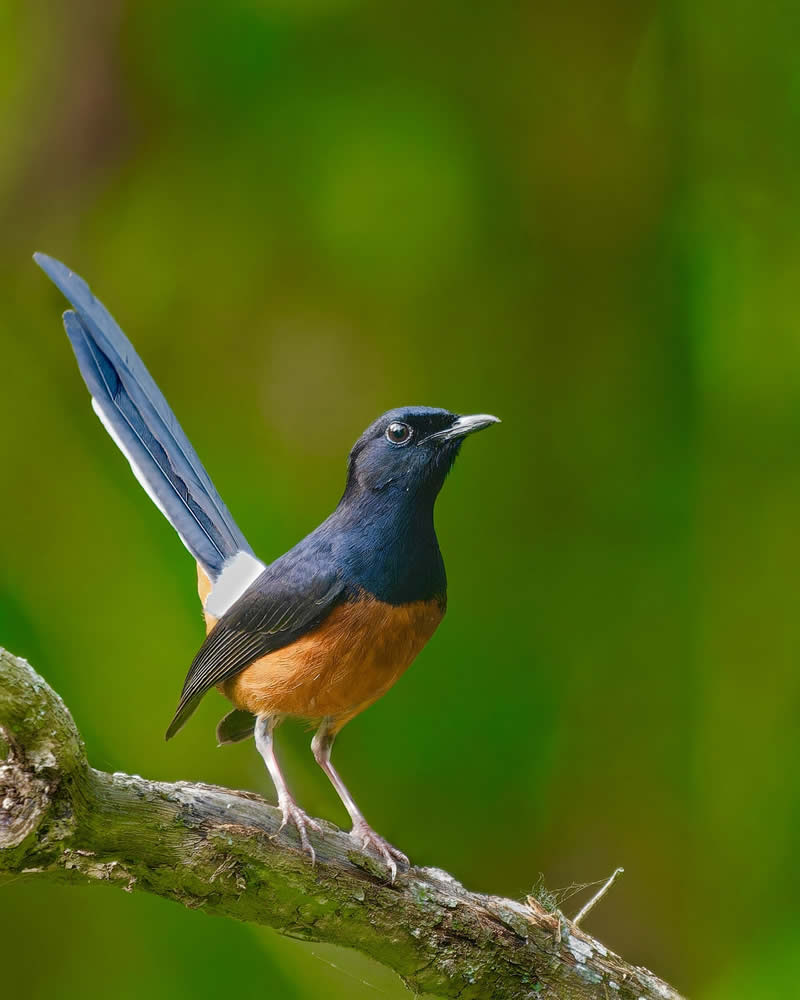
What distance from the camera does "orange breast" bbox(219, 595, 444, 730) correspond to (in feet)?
7.71

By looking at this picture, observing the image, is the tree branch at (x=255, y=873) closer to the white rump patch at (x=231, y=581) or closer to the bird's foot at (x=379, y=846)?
the bird's foot at (x=379, y=846)

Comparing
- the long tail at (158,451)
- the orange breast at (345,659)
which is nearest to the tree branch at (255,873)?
the orange breast at (345,659)

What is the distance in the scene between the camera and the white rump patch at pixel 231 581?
2.86 m

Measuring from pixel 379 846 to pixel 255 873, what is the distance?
428mm

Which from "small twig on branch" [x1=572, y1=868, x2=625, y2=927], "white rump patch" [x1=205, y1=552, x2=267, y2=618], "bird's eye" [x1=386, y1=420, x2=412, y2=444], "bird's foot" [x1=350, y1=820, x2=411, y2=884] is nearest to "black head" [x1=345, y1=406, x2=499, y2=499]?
"bird's eye" [x1=386, y1=420, x2=412, y2=444]

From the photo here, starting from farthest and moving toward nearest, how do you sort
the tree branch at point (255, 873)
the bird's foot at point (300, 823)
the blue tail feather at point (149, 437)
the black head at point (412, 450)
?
the blue tail feather at point (149, 437) → the black head at point (412, 450) → the bird's foot at point (300, 823) → the tree branch at point (255, 873)

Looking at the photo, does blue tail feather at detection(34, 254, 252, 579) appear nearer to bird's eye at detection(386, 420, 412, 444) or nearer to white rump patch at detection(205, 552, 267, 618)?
white rump patch at detection(205, 552, 267, 618)

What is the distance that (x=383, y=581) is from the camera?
93.1 inches

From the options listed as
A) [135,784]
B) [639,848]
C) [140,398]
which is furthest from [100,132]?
[639,848]

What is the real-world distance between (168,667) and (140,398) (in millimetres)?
1348

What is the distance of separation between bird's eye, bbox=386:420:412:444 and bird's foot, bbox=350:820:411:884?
91cm

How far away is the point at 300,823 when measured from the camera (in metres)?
2.23

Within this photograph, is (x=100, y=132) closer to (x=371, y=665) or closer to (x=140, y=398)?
(x=140, y=398)

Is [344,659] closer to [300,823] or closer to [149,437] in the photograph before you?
[300,823]
